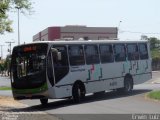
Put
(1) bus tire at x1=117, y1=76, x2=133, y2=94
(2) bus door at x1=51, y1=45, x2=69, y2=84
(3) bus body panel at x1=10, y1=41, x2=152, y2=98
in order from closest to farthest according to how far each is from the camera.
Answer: (2) bus door at x1=51, y1=45, x2=69, y2=84, (3) bus body panel at x1=10, y1=41, x2=152, y2=98, (1) bus tire at x1=117, y1=76, x2=133, y2=94

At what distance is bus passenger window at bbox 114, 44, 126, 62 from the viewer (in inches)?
1115

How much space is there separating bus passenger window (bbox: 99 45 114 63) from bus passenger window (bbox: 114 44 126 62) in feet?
1.66

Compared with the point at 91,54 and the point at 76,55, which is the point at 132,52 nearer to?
the point at 91,54

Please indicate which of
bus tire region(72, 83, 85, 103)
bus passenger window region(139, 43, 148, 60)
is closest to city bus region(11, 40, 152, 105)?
bus tire region(72, 83, 85, 103)

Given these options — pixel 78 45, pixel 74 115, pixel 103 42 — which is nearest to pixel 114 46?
pixel 103 42

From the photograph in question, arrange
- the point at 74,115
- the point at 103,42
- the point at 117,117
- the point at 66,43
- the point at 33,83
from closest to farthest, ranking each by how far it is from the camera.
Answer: the point at 117,117 < the point at 74,115 < the point at 33,83 < the point at 66,43 < the point at 103,42

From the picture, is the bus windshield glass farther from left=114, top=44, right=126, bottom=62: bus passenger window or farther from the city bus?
left=114, top=44, right=126, bottom=62: bus passenger window

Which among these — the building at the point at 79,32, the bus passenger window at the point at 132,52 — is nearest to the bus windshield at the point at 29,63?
the bus passenger window at the point at 132,52

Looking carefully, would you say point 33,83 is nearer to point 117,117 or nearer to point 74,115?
point 74,115

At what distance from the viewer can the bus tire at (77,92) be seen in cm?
2439

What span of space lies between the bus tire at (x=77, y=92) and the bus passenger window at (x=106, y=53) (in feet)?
8.74

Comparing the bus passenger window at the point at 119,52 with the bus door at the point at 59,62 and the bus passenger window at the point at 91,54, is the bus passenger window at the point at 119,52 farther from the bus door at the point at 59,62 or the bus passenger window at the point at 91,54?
the bus door at the point at 59,62

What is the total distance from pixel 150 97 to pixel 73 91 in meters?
3.74

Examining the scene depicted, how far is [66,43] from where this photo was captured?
79.6 ft
